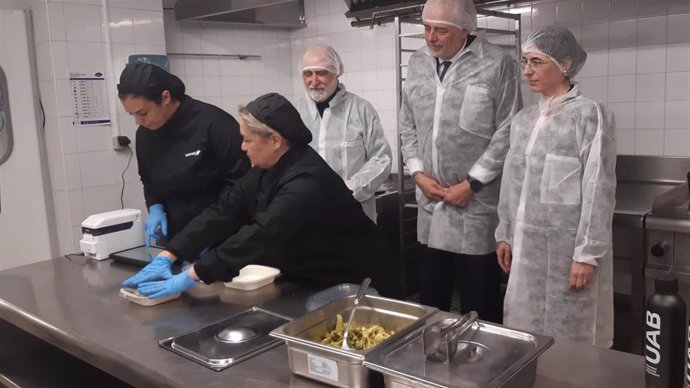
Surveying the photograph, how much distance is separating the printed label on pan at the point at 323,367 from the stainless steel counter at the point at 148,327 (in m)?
0.03

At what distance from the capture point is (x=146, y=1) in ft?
11.4

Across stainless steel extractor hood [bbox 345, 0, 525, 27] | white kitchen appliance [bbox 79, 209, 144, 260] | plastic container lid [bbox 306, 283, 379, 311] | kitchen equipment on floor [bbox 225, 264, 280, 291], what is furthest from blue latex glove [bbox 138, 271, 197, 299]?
stainless steel extractor hood [bbox 345, 0, 525, 27]

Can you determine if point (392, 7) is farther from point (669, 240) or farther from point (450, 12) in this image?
point (669, 240)

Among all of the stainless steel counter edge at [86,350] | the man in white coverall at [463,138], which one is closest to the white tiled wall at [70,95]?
the stainless steel counter edge at [86,350]

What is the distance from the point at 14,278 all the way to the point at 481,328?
61.4 inches

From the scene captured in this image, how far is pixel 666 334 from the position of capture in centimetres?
97

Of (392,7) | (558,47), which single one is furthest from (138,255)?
(392,7)

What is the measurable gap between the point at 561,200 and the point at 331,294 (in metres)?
0.88

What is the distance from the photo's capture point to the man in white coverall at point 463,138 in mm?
2328

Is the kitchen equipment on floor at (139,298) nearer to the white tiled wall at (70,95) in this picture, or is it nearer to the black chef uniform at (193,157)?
the black chef uniform at (193,157)

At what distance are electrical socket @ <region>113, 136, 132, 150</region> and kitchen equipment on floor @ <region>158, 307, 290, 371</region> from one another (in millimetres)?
2152

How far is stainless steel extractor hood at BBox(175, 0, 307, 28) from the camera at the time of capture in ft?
10.7

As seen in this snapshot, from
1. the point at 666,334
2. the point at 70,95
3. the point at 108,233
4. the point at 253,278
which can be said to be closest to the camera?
the point at 666,334

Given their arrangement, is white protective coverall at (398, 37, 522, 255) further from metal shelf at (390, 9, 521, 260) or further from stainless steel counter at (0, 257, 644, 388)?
stainless steel counter at (0, 257, 644, 388)
